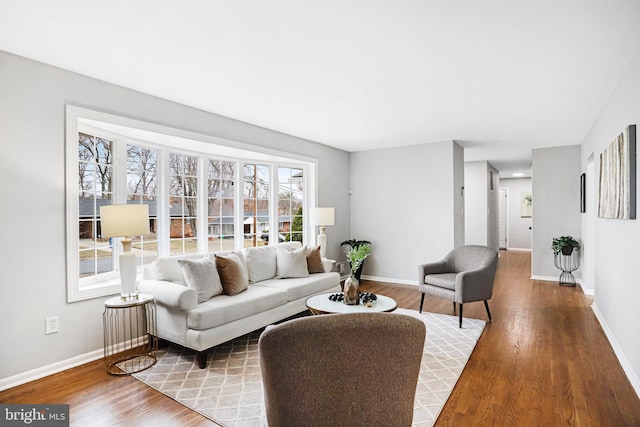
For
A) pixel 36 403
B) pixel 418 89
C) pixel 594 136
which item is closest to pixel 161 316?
pixel 36 403

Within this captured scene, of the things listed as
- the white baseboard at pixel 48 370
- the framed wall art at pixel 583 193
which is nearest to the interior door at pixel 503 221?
the framed wall art at pixel 583 193

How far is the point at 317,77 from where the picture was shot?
10.2ft

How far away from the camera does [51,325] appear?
282cm

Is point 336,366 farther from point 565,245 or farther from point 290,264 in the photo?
point 565,245

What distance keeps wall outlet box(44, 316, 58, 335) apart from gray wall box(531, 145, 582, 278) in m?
7.12

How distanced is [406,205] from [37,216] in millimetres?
5082

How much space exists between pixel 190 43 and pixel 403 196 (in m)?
4.55

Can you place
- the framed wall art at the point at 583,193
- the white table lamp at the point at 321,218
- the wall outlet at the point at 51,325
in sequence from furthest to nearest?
the framed wall art at the point at 583,193
the white table lamp at the point at 321,218
the wall outlet at the point at 51,325

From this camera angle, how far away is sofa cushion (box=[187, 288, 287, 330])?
290cm

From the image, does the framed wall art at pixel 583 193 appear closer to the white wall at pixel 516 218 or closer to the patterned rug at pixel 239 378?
the patterned rug at pixel 239 378

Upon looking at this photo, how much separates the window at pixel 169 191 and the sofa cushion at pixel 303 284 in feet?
3.62

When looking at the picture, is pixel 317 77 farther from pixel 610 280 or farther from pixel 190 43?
pixel 610 280

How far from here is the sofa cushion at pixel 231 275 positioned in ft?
11.4

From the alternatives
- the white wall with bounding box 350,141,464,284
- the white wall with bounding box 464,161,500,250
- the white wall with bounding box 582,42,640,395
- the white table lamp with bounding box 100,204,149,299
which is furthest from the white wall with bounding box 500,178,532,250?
the white table lamp with bounding box 100,204,149,299
